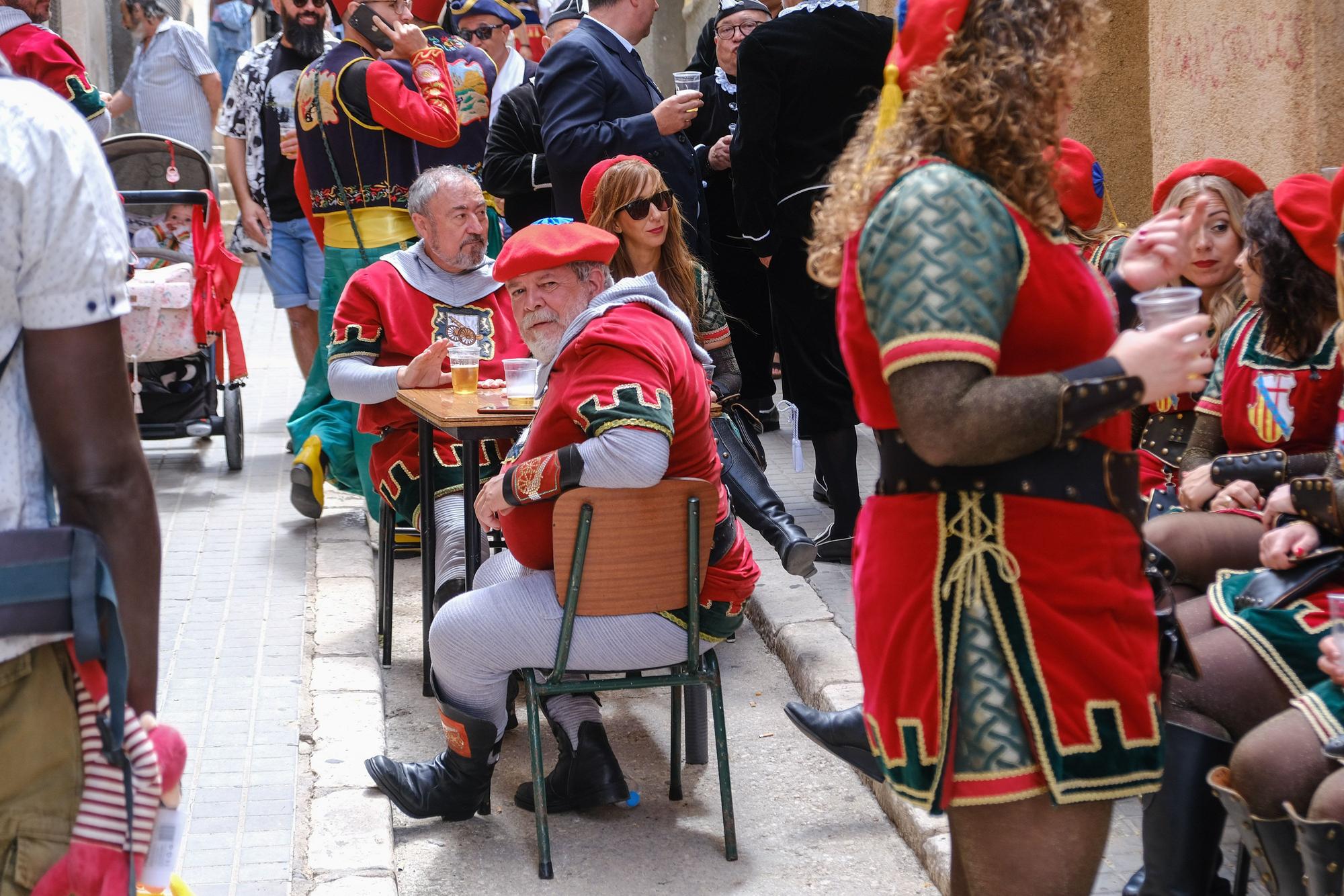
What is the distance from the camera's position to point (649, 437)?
3611 mm

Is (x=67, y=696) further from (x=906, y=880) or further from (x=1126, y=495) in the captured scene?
(x=906, y=880)

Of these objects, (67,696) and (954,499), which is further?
(954,499)

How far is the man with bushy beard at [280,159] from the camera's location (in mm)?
7527

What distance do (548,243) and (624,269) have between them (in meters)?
1.11

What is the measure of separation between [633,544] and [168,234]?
4960 mm

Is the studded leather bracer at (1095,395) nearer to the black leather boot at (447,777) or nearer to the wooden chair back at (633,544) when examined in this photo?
the wooden chair back at (633,544)

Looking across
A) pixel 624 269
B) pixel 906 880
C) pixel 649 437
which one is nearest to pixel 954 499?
pixel 649 437

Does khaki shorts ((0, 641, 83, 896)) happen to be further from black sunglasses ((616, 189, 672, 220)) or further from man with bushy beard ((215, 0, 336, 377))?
man with bushy beard ((215, 0, 336, 377))

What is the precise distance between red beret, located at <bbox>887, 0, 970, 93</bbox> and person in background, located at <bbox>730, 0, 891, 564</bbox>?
3420 mm

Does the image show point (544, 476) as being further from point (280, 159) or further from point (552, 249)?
point (280, 159)

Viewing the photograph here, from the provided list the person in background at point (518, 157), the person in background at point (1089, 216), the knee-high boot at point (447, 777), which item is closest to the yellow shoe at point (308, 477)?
the person in background at point (518, 157)

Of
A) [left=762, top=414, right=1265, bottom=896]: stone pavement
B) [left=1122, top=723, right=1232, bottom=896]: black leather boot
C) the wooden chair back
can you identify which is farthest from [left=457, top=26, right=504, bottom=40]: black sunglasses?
[left=1122, top=723, right=1232, bottom=896]: black leather boot

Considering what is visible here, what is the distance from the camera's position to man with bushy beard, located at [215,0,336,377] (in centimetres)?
753

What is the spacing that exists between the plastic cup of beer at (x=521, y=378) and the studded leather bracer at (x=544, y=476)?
0.85 meters
